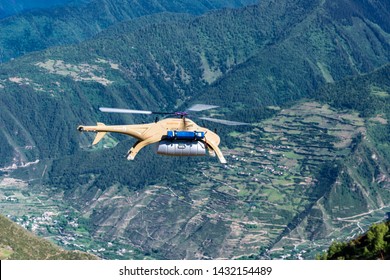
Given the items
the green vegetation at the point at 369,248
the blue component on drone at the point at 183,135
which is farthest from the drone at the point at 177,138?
the green vegetation at the point at 369,248

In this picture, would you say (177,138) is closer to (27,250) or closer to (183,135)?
(183,135)

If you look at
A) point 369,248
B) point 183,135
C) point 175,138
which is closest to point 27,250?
point 369,248

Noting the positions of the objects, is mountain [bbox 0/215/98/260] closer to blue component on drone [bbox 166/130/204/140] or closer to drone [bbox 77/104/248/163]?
drone [bbox 77/104/248/163]

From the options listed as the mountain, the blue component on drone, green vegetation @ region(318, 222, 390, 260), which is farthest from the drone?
the mountain

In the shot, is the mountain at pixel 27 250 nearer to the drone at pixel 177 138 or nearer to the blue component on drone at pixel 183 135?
the drone at pixel 177 138
